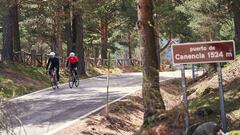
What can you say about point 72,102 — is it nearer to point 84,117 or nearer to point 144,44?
point 84,117

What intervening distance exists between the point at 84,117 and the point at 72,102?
3.12 metres

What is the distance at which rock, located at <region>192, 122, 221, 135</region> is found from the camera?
7.47 meters

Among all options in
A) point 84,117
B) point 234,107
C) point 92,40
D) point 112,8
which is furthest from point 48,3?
point 92,40

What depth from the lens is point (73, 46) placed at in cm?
3112

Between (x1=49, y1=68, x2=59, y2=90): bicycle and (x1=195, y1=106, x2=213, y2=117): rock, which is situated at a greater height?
(x1=49, y1=68, x2=59, y2=90): bicycle

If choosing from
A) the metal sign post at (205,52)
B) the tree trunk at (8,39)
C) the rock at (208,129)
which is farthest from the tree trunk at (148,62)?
the tree trunk at (8,39)

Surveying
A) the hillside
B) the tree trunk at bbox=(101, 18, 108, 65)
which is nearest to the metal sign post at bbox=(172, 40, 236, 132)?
the hillside

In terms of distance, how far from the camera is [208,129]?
756 centimetres

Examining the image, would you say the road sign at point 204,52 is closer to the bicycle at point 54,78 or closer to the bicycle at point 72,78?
the bicycle at point 54,78

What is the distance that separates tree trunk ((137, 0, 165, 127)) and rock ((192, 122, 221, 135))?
3512 mm

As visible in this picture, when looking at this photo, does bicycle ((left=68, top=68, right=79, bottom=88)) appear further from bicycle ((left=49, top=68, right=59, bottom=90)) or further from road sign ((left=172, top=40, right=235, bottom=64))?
road sign ((left=172, top=40, right=235, bottom=64))

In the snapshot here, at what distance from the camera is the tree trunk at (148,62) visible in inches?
446

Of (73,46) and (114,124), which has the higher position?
(73,46)

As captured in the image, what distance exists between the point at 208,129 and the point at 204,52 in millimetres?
1339
